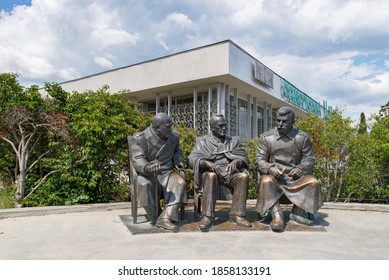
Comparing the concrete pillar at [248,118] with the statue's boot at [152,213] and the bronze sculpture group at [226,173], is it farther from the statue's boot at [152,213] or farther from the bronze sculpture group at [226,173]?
the statue's boot at [152,213]

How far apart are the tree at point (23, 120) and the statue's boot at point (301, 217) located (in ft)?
16.4

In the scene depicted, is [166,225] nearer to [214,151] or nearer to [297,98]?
[214,151]

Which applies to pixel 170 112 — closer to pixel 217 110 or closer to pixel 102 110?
pixel 217 110

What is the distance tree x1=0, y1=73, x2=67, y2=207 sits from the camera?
6805 millimetres

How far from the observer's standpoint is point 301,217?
16.1 feet

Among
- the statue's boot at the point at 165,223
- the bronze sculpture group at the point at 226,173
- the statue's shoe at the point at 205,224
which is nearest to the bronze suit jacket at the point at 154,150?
the bronze sculpture group at the point at 226,173

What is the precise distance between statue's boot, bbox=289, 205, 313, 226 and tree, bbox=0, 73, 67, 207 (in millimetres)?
4989

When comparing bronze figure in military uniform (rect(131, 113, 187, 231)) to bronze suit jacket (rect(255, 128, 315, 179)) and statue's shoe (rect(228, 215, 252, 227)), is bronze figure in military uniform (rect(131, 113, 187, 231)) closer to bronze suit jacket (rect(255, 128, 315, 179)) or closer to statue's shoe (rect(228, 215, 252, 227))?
statue's shoe (rect(228, 215, 252, 227))

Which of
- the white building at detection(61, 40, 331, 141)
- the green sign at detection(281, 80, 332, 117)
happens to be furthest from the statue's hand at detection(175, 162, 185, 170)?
the green sign at detection(281, 80, 332, 117)

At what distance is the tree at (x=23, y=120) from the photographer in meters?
6.80

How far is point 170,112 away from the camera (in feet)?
58.3

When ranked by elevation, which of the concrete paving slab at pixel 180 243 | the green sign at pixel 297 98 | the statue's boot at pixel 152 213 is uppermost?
the green sign at pixel 297 98

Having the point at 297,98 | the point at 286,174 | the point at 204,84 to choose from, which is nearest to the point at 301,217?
the point at 286,174

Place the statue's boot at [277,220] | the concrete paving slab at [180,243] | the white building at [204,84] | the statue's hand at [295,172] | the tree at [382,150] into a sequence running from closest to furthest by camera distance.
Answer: the concrete paving slab at [180,243] < the statue's boot at [277,220] < the statue's hand at [295,172] < the tree at [382,150] < the white building at [204,84]
